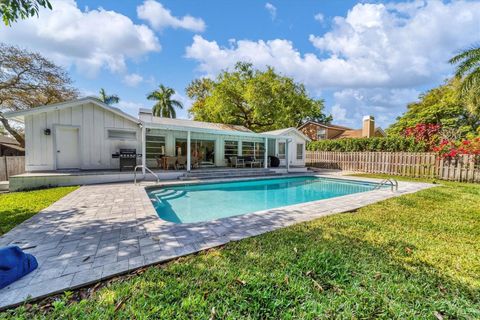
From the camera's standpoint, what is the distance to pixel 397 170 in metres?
14.0

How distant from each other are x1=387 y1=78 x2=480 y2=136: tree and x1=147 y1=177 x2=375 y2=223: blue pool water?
17.8 metres

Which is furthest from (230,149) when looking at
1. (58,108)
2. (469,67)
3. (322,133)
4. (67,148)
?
(322,133)

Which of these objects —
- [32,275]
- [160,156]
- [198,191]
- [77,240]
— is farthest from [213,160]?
[32,275]

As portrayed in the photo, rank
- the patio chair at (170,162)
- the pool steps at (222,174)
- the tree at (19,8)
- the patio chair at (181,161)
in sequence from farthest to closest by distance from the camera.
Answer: the patio chair at (181,161) → the patio chair at (170,162) → the pool steps at (222,174) → the tree at (19,8)

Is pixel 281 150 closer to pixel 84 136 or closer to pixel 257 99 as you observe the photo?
pixel 257 99

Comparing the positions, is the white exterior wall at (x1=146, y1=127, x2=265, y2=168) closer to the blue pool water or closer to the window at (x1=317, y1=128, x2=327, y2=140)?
the blue pool water

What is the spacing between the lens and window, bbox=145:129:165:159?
13.2 m

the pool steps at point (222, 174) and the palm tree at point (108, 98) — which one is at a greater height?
the palm tree at point (108, 98)

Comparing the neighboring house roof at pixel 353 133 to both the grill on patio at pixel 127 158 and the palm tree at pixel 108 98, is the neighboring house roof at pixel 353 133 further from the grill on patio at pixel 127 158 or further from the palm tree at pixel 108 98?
the palm tree at pixel 108 98

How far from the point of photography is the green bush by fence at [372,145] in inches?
540

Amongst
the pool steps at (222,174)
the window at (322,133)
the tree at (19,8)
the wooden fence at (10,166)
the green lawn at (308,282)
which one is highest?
the window at (322,133)

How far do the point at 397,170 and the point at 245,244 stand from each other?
48.4ft

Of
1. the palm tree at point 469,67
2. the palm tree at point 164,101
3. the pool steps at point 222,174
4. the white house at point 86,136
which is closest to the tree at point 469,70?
the palm tree at point 469,67

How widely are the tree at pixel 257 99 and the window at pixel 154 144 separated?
9355 millimetres
